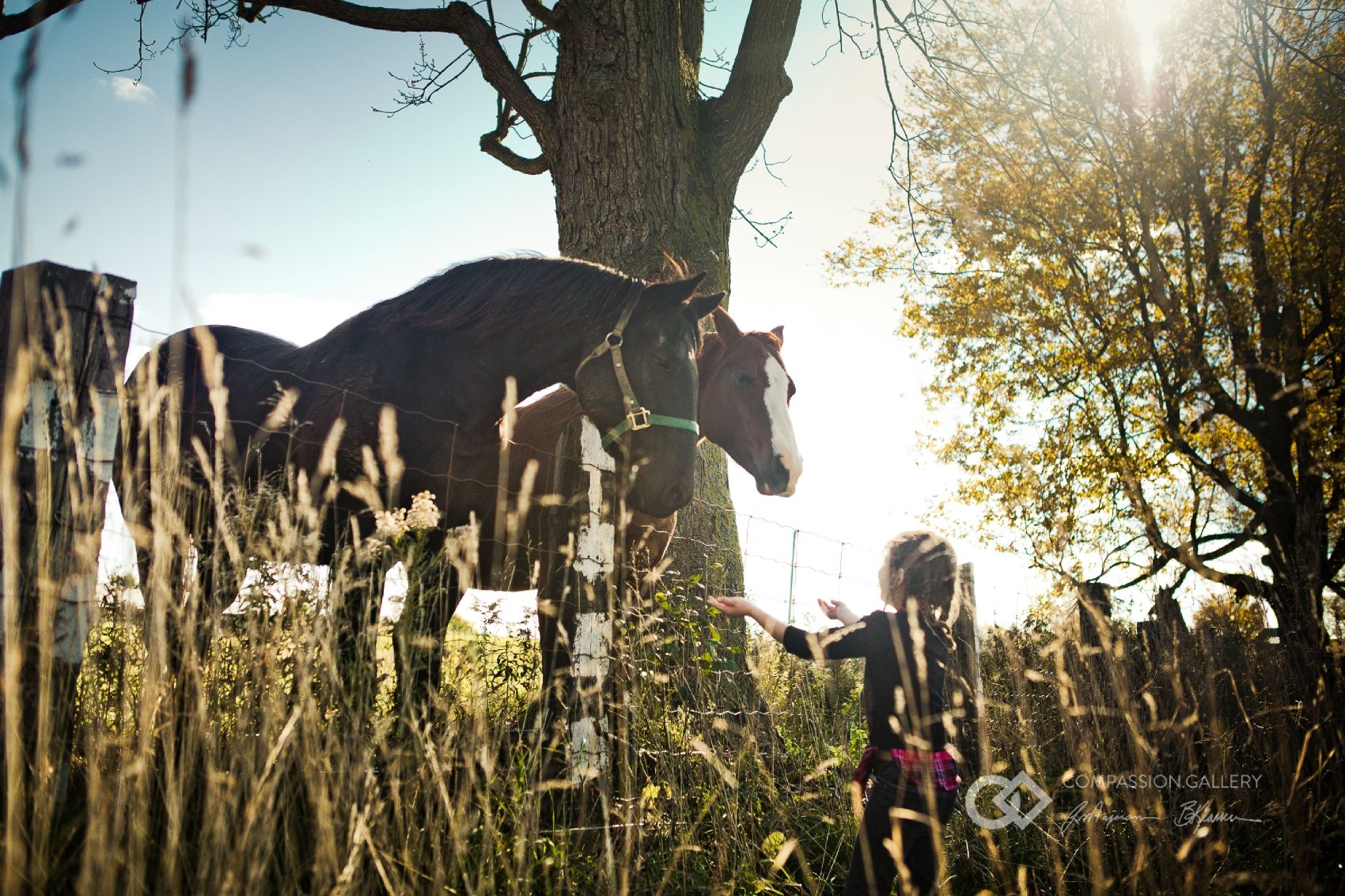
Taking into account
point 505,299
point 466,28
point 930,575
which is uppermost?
point 466,28

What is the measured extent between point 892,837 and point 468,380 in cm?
253

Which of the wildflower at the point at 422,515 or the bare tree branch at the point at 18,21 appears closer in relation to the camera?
the wildflower at the point at 422,515

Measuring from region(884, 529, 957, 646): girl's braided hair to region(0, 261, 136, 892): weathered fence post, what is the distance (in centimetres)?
260

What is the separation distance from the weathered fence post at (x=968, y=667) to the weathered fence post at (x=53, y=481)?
12.5 feet

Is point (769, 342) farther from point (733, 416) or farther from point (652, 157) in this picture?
point (652, 157)

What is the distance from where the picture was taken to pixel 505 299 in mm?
3711

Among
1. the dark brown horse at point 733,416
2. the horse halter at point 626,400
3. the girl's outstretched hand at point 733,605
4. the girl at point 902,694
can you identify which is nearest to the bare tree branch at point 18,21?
the dark brown horse at point 733,416

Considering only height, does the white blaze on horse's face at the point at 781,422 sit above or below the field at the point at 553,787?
above

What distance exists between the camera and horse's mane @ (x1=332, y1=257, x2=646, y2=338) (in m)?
3.66

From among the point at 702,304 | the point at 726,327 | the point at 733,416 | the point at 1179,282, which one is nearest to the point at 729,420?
the point at 733,416

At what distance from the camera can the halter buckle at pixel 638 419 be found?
348 cm

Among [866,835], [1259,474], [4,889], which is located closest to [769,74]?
[866,835]

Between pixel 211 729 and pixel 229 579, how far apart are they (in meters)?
0.40
